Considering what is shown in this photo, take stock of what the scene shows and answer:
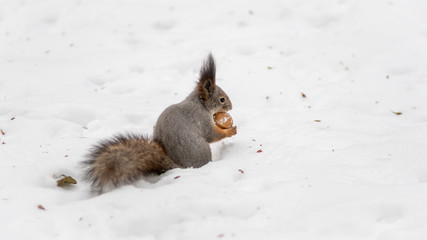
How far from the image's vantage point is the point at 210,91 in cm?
324

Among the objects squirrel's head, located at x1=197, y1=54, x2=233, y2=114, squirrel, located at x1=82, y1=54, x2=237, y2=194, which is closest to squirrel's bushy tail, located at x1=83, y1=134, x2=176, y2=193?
squirrel, located at x1=82, y1=54, x2=237, y2=194

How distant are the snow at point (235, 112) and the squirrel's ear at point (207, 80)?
401mm

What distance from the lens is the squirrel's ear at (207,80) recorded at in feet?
10.3

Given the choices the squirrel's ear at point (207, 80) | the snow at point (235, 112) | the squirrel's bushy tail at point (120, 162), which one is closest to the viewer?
the snow at point (235, 112)

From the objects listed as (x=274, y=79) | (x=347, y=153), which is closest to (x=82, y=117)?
(x=274, y=79)

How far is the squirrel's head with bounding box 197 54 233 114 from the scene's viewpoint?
124 inches

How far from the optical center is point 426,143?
3002 mm

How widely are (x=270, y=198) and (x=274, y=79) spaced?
212cm

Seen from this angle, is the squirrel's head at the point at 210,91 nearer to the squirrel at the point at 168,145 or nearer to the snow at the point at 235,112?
the squirrel at the point at 168,145

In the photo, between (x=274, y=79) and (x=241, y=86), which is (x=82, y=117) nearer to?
(x=241, y=86)

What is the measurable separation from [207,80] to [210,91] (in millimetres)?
95

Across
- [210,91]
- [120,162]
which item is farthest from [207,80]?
[120,162]

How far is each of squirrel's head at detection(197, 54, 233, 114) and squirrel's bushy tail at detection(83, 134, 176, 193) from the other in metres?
0.66

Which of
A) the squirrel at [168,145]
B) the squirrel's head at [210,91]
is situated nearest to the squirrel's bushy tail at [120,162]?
the squirrel at [168,145]
